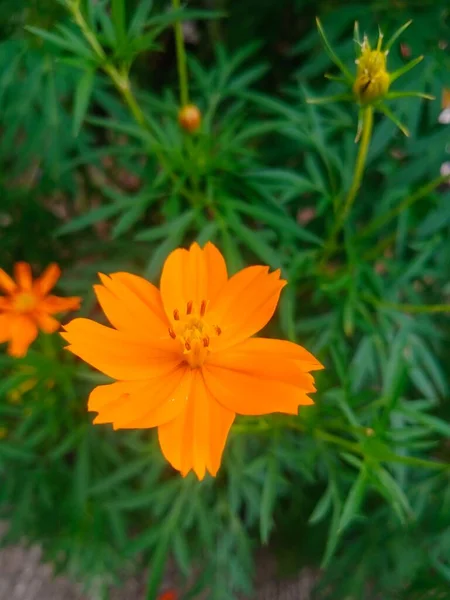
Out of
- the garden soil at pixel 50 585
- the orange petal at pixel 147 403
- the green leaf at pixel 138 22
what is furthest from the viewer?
the garden soil at pixel 50 585

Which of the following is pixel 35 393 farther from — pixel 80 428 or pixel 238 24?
pixel 238 24

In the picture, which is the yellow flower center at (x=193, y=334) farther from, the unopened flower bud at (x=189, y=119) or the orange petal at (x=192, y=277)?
the unopened flower bud at (x=189, y=119)

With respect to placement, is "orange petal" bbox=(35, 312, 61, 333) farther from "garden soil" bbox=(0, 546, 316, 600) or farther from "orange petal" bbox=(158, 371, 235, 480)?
"garden soil" bbox=(0, 546, 316, 600)

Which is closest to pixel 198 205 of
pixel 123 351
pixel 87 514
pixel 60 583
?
pixel 123 351

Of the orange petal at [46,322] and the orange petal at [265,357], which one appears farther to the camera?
the orange petal at [46,322]

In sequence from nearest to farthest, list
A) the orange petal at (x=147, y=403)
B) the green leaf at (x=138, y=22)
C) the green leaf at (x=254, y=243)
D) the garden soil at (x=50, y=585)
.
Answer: the orange petal at (x=147, y=403), the green leaf at (x=138, y=22), the green leaf at (x=254, y=243), the garden soil at (x=50, y=585)

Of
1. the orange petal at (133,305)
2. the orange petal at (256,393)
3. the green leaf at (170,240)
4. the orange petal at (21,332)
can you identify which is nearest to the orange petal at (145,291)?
the orange petal at (133,305)

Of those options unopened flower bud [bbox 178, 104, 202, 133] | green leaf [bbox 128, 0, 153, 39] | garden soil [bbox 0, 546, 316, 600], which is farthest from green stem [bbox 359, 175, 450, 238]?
garden soil [bbox 0, 546, 316, 600]
